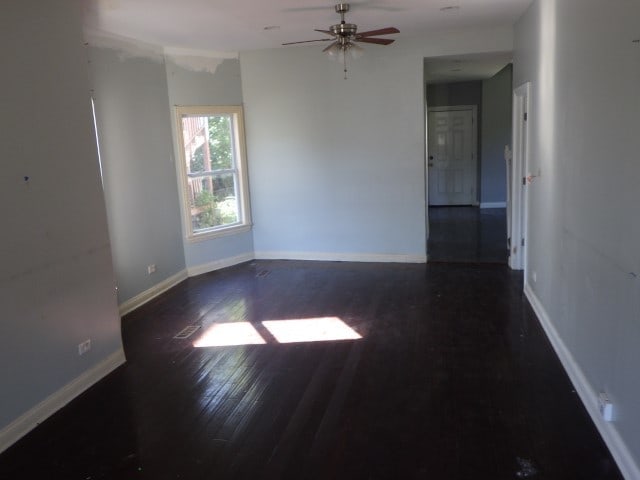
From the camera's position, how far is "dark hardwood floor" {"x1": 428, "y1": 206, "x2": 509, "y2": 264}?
6656 mm

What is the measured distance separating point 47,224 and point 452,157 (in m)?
8.99

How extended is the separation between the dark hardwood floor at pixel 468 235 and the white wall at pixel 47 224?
4.28 meters

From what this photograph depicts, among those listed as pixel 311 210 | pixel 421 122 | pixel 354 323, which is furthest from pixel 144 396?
pixel 421 122

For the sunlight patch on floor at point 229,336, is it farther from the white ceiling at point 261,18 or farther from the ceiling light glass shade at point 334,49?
the white ceiling at point 261,18

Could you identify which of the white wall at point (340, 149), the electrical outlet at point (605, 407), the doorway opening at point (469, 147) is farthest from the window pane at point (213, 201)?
the electrical outlet at point (605, 407)

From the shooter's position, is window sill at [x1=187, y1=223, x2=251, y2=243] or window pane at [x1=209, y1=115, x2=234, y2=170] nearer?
window sill at [x1=187, y1=223, x2=251, y2=243]

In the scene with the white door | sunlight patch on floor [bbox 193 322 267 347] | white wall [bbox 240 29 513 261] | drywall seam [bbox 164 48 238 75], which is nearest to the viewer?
sunlight patch on floor [bbox 193 322 267 347]

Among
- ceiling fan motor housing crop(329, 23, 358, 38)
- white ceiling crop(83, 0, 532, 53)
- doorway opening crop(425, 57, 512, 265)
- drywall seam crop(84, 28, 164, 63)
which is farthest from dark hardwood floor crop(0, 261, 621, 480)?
doorway opening crop(425, 57, 512, 265)

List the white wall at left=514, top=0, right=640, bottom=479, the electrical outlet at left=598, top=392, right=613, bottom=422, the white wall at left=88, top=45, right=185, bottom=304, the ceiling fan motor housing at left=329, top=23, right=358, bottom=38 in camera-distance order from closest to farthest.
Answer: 1. the white wall at left=514, top=0, right=640, bottom=479
2. the electrical outlet at left=598, top=392, right=613, bottom=422
3. the ceiling fan motor housing at left=329, top=23, right=358, bottom=38
4. the white wall at left=88, top=45, right=185, bottom=304

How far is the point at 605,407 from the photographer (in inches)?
102

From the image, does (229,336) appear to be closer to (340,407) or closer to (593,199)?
(340,407)

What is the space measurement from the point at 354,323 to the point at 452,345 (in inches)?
35.5

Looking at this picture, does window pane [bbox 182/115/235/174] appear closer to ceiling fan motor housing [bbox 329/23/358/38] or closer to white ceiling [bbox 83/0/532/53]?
white ceiling [bbox 83/0/532/53]

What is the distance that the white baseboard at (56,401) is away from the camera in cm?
285
